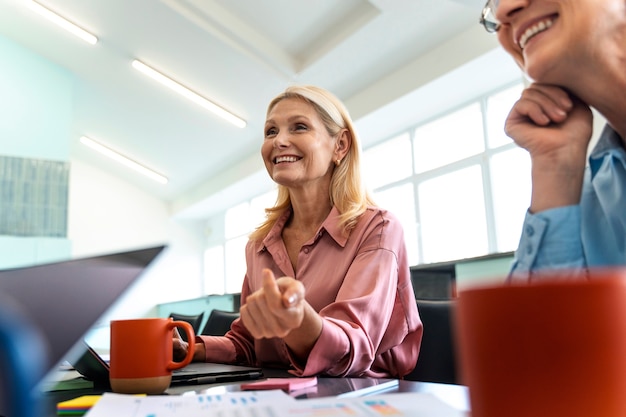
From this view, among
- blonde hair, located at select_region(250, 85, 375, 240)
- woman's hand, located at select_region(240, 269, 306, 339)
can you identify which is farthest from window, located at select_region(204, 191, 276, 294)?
woman's hand, located at select_region(240, 269, 306, 339)

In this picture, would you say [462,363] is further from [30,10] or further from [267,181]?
[267,181]

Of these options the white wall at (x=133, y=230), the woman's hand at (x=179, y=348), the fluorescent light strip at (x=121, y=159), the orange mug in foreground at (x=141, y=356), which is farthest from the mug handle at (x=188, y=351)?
the white wall at (x=133, y=230)

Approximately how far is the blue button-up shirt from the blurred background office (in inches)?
134

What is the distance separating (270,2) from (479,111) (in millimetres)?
2252

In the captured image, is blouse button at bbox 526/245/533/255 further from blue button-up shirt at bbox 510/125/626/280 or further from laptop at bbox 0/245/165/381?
laptop at bbox 0/245/165/381

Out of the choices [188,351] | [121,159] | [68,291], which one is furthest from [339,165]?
[121,159]

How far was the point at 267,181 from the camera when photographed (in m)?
8.40

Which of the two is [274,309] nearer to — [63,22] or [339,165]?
[339,165]

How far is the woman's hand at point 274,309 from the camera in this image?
636mm

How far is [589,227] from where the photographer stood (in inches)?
34.3

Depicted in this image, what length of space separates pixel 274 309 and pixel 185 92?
640 cm

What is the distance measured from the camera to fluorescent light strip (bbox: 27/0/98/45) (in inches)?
246

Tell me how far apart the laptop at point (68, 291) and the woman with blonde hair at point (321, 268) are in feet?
0.52

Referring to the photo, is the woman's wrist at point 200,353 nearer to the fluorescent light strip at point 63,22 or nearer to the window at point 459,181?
the window at point 459,181
